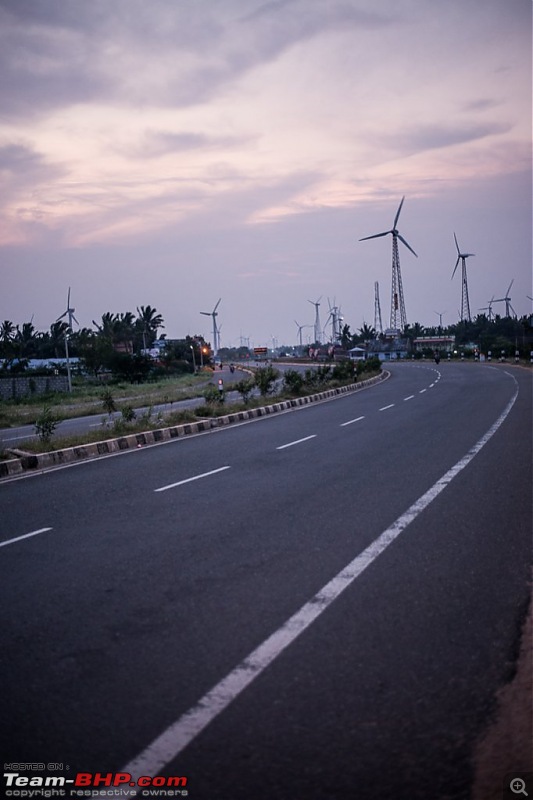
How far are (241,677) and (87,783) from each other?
3.52ft

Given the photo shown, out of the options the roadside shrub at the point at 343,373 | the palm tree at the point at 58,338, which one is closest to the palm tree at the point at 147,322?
the palm tree at the point at 58,338

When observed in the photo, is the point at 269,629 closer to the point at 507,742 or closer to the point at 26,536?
the point at 507,742

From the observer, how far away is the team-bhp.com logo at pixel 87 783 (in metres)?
3.20

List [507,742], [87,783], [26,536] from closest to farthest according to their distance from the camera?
[87,783] → [507,742] → [26,536]

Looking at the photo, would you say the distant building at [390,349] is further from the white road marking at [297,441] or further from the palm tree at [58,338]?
the white road marking at [297,441]

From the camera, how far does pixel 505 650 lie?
14.5 ft

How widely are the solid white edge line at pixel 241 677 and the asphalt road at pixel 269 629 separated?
0.01m

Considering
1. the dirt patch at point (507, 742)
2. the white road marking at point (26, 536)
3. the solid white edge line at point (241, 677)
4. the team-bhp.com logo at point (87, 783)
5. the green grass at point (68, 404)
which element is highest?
the white road marking at point (26, 536)

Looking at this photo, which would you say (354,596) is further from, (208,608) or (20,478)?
(20,478)

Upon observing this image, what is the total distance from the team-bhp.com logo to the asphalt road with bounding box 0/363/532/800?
4 cm

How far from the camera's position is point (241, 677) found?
4113mm

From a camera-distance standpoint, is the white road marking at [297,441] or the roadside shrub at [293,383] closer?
the white road marking at [297,441]

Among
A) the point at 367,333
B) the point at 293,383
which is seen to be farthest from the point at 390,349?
the point at 293,383

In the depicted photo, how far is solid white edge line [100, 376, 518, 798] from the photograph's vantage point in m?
3.37
